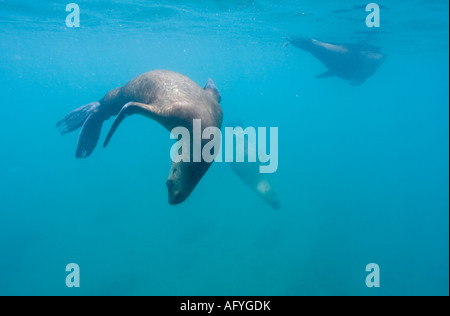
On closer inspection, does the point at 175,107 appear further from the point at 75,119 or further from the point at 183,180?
the point at 75,119

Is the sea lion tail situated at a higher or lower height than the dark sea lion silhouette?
lower

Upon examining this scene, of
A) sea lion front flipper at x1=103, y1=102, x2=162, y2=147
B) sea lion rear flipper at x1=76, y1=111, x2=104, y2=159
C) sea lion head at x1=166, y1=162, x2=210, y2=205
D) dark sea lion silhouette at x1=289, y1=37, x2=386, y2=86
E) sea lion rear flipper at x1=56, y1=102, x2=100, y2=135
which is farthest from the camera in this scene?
dark sea lion silhouette at x1=289, y1=37, x2=386, y2=86

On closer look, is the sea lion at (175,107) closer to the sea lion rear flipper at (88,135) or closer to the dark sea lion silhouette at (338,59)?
the sea lion rear flipper at (88,135)

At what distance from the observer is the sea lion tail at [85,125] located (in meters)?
5.10

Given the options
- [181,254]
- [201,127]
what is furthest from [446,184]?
[201,127]

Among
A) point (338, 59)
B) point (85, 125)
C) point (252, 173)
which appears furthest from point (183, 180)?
point (338, 59)

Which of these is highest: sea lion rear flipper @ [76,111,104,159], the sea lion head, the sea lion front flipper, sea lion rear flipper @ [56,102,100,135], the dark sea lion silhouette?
the dark sea lion silhouette

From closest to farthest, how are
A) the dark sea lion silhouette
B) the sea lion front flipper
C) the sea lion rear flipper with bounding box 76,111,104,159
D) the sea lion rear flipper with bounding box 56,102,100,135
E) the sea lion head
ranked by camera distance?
the sea lion head < the sea lion front flipper < the sea lion rear flipper with bounding box 76,111,104,159 < the sea lion rear flipper with bounding box 56,102,100,135 < the dark sea lion silhouette

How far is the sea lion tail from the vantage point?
16.7 feet

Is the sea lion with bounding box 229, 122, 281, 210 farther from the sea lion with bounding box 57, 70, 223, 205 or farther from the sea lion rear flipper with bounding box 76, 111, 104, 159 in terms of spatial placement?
the sea lion with bounding box 57, 70, 223, 205

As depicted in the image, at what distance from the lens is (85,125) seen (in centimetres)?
507

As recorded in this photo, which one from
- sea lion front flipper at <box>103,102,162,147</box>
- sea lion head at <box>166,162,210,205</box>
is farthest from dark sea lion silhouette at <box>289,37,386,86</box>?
sea lion head at <box>166,162,210,205</box>

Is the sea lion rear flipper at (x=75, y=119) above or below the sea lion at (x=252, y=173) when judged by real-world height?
below

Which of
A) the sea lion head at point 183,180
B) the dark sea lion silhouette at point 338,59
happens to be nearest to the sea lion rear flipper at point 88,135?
the sea lion head at point 183,180
